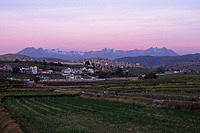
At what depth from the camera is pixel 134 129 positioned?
16.4 m

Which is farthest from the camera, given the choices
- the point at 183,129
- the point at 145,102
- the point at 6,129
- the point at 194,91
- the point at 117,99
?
the point at 194,91

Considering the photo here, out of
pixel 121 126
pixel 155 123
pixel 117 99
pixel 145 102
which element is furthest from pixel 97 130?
pixel 117 99

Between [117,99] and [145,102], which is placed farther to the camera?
[117,99]

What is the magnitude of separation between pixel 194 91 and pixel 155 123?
2898cm

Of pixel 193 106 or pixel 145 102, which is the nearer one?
pixel 193 106

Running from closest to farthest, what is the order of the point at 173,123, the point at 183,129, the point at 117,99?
the point at 183,129 → the point at 173,123 → the point at 117,99

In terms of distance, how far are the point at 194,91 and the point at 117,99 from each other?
12056 millimetres

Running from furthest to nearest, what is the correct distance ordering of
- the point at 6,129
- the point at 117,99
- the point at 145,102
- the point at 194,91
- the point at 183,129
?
the point at 194,91 < the point at 117,99 < the point at 145,102 < the point at 6,129 < the point at 183,129

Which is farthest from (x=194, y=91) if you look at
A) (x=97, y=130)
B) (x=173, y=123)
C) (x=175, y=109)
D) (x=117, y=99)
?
(x=97, y=130)

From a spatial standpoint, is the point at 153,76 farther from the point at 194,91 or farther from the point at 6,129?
the point at 6,129

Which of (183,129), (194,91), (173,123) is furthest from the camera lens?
(194,91)

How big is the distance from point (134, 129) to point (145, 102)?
17763 mm

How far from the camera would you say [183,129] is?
52.1 feet

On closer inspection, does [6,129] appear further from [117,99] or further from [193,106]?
[117,99]
